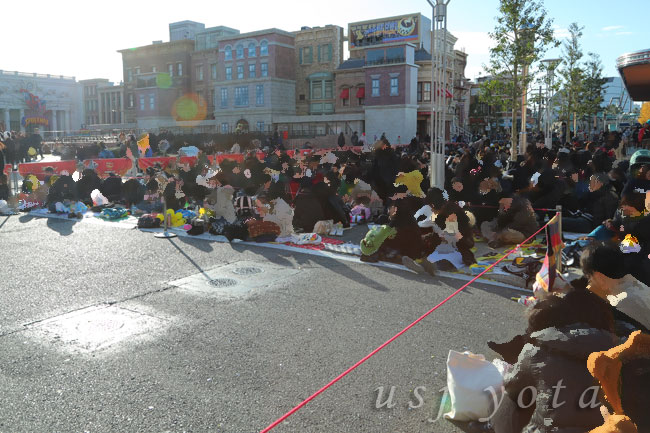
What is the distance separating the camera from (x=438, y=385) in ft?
15.2

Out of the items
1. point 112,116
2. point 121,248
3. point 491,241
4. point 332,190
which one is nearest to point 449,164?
point 332,190

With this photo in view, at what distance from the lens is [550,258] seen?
5.21 meters

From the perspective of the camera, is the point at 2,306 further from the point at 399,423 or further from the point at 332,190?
the point at 332,190

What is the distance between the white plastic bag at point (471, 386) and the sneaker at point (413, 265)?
13.9 ft

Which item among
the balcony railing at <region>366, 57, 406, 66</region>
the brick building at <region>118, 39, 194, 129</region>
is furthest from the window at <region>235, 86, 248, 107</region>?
the balcony railing at <region>366, 57, 406, 66</region>

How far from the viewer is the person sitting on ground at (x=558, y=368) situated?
9.47ft

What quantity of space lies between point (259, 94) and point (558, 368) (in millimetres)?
54316

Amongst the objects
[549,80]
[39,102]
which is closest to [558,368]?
[549,80]

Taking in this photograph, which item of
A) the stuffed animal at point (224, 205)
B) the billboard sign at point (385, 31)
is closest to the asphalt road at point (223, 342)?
the stuffed animal at point (224, 205)

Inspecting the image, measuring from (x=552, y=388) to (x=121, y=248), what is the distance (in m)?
9.15

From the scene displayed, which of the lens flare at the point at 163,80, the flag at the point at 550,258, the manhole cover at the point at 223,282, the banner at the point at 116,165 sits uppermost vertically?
the lens flare at the point at 163,80

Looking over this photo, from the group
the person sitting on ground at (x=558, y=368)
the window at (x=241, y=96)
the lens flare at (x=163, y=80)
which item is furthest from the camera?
the lens flare at (x=163, y=80)

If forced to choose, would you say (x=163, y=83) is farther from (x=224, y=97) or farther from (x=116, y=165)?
(x=116, y=165)

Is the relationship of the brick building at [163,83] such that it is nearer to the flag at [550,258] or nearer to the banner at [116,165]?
the banner at [116,165]
